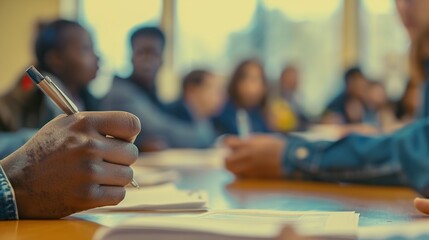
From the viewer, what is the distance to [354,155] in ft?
4.15

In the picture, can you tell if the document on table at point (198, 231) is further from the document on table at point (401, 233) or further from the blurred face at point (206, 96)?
the blurred face at point (206, 96)

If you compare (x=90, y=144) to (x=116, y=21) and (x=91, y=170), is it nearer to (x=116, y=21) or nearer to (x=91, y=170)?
(x=91, y=170)

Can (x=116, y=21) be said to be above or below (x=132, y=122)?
above

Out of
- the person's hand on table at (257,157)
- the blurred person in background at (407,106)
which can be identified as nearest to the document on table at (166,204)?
the person's hand on table at (257,157)

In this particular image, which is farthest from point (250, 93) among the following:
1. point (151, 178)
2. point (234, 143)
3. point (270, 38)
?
point (151, 178)

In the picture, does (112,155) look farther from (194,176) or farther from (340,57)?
(340,57)

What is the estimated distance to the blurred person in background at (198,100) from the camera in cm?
455

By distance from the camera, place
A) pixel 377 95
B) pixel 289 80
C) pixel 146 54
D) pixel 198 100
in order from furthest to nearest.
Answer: pixel 289 80 < pixel 377 95 < pixel 198 100 < pixel 146 54

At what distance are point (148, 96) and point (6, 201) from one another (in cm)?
348

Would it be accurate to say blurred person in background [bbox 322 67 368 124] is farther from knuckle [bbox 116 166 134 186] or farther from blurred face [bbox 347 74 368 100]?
knuckle [bbox 116 166 134 186]

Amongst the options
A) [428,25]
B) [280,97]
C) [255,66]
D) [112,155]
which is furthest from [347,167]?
[280,97]

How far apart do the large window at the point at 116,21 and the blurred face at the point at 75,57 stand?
3581mm

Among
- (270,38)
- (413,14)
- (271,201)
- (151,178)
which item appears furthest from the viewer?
(270,38)

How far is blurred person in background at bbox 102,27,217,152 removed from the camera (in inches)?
145
